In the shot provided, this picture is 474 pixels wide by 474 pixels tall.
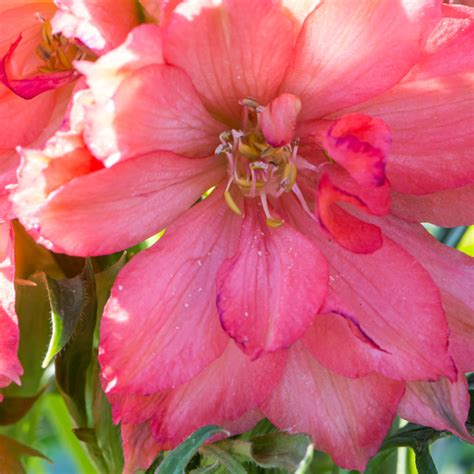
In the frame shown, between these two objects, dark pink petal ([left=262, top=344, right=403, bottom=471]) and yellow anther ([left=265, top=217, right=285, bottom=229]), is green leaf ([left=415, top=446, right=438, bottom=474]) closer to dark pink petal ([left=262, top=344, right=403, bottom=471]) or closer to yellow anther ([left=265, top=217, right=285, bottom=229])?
dark pink petal ([left=262, top=344, right=403, bottom=471])

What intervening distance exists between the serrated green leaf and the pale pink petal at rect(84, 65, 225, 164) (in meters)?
0.20

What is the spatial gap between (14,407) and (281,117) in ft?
1.14

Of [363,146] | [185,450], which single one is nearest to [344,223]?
[363,146]

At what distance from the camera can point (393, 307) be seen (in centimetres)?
65

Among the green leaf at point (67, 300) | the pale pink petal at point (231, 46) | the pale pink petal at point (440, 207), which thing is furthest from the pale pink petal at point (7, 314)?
the pale pink petal at point (440, 207)

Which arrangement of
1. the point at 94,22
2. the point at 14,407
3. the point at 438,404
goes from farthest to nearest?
the point at 14,407, the point at 438,404, the point at 94,22

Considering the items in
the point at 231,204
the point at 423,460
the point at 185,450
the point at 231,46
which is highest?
the point at 231,46

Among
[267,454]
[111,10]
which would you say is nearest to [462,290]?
[267,454]

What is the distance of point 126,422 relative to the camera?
2.09 feet

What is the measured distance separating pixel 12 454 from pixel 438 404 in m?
0.33

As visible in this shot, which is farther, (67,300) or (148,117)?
(67,300)

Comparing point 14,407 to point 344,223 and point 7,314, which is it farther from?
point 344,223

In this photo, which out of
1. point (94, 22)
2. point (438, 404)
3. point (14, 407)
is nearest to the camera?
point (94, 22)

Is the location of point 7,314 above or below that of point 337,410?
above
